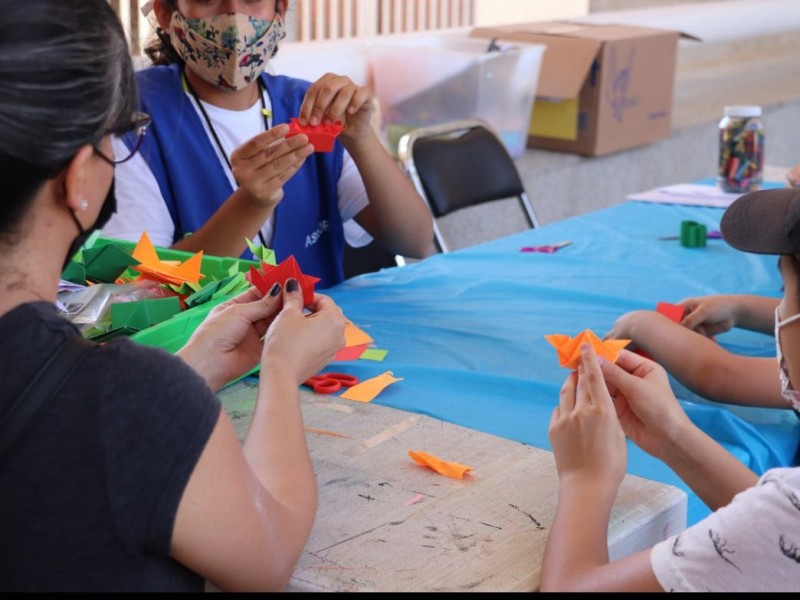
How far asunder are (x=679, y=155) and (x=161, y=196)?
11.1 ft

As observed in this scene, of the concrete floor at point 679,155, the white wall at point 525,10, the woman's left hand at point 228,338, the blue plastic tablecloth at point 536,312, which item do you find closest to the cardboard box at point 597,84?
the concrete floor at point 679,155

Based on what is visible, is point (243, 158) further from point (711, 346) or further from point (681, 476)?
point (681, 476)

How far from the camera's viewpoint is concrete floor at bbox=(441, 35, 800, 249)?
4023mm

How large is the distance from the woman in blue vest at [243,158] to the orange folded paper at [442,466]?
2.42 ft

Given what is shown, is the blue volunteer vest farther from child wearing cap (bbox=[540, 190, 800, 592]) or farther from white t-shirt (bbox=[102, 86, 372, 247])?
child wearing cap (bbox=[540, 190, 800, 592])

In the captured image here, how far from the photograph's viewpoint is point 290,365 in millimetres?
1116

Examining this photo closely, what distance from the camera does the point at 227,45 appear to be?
1.99 meters

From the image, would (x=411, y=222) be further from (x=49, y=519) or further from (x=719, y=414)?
(x=49, y=519)

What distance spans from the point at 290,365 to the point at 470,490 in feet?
0.82

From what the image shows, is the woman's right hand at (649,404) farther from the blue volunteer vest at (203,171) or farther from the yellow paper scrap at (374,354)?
the blue volunteer vest at (203,171)

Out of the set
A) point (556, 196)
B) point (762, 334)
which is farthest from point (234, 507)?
point (556, 196)

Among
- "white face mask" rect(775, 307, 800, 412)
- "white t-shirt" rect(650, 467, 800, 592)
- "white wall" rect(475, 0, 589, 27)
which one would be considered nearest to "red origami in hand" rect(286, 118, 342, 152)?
"white face mask" rect(775, 307, 800, 412)

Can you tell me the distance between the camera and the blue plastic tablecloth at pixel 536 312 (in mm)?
1457

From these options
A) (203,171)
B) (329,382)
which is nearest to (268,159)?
(203,171)
